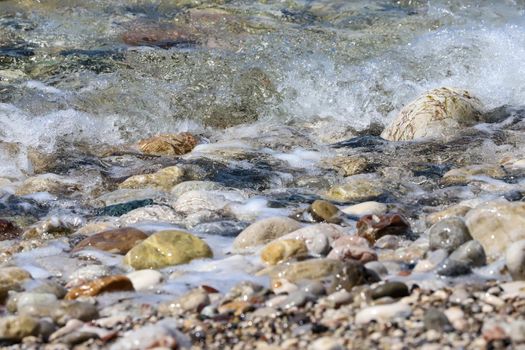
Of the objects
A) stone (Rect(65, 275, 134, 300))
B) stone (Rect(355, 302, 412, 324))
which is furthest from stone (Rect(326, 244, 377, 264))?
stone (Rect(65, 275, 134, 300))

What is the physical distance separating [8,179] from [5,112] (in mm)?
1273

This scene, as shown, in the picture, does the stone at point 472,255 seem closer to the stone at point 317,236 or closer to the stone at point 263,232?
the stone at point 317,236

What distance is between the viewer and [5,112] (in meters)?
5.85

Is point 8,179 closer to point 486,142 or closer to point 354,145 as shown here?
point 354,145

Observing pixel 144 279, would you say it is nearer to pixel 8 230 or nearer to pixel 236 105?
pixel 8 230

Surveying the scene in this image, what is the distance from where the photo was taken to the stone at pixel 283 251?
118 inches

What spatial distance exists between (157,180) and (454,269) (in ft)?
7.06

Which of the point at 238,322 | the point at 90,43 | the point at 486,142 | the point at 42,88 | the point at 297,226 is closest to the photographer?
the point at 238,322

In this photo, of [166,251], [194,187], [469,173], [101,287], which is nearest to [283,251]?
[166,251]

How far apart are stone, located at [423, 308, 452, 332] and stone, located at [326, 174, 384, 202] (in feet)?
5.91

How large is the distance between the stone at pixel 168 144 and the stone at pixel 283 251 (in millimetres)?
2373

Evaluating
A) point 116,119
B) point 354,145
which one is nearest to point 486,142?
point 354,145

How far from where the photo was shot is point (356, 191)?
406cm

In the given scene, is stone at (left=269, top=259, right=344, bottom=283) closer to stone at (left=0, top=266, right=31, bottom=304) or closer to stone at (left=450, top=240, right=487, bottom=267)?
stone at (left=450, top=240, right=487, bottom=267)
